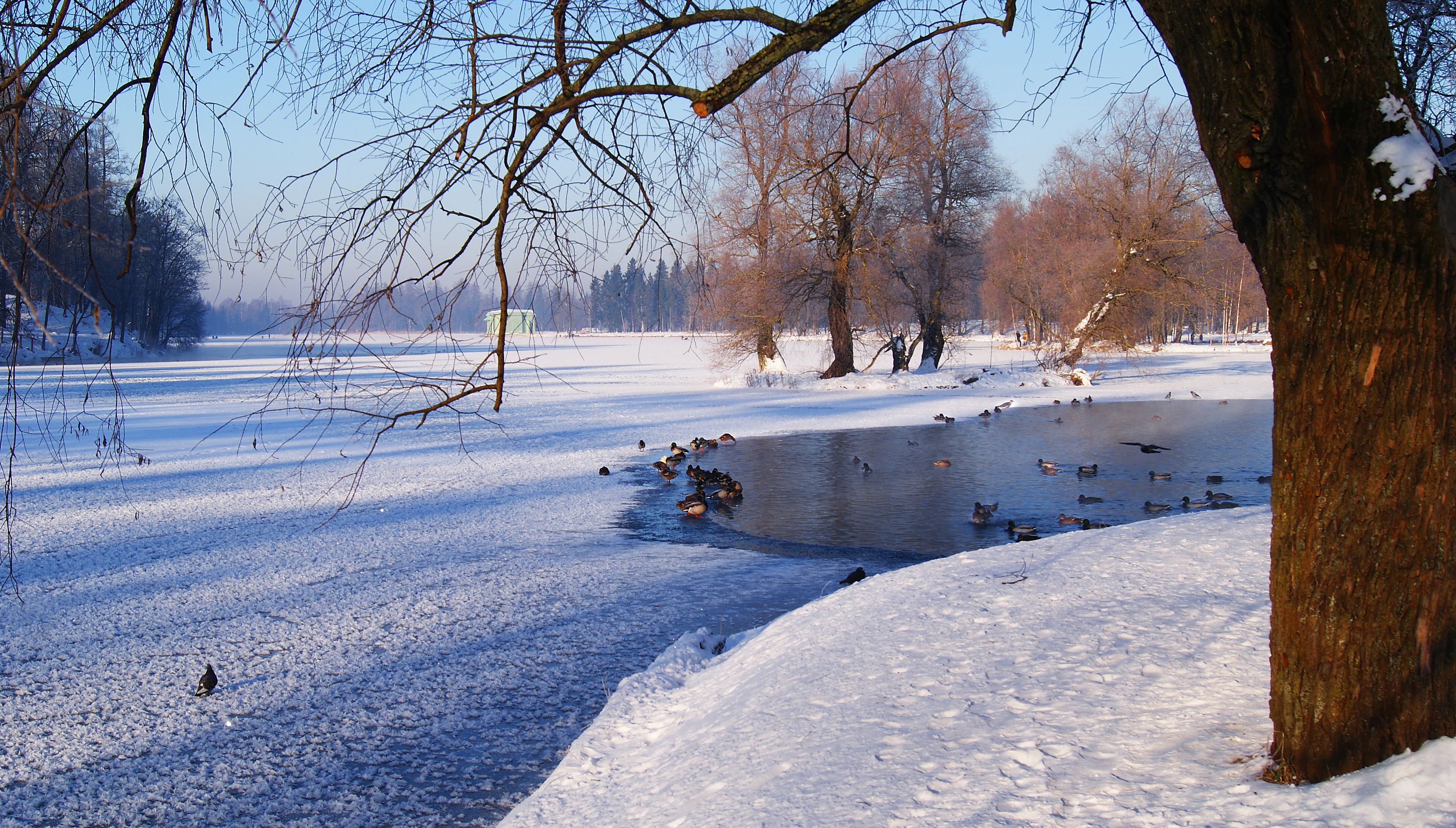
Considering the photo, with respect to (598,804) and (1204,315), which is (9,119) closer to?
(598,804)

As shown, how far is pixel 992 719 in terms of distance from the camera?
2.98 meters

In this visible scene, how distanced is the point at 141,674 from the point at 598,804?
10.9ft

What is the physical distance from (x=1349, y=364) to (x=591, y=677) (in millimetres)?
3966

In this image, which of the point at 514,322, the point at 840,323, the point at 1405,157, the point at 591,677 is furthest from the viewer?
the point at 840,323

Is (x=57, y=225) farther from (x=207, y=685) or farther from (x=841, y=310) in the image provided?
(x=841, y=310)

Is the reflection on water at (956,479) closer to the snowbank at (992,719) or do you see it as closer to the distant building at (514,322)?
the snowbank at (992,719)

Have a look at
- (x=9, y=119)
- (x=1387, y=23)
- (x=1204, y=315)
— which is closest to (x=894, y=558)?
(x=1387, y=23)

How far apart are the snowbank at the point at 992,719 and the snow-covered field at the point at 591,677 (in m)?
0.01

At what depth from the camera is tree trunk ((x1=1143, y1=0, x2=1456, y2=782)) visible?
2.06 meters

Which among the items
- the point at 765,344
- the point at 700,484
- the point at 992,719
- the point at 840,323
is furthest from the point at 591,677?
the point at 765,344

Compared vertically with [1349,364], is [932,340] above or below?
above

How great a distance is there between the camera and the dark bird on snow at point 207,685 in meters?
4.69

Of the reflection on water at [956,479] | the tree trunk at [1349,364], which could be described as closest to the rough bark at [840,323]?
the reflection on water at [956,479]

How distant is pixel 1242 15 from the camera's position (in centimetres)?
214
